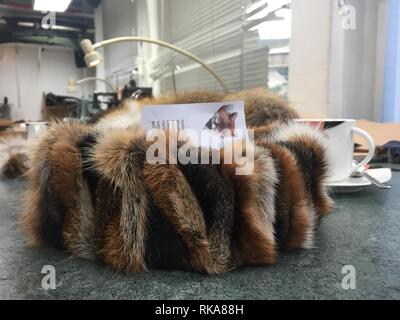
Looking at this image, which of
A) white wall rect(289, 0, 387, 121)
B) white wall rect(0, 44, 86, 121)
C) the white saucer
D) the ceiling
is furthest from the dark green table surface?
white wall rect(0, 44, 86, 121)

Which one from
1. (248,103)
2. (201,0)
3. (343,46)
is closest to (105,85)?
(201,0)

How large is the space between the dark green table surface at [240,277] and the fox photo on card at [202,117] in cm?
22

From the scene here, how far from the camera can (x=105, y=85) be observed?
242 centimetres

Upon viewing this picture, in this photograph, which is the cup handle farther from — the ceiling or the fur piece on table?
the ceiling

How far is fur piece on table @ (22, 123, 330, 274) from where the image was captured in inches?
12.1

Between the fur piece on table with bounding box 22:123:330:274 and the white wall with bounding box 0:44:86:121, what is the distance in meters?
2.14

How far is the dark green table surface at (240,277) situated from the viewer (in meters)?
0.28

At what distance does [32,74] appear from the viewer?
232 cm

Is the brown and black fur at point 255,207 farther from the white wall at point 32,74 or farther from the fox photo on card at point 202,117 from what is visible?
the white wall at point 32,74

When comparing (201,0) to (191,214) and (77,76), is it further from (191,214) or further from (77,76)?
(191,214)

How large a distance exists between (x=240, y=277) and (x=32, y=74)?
2.47 m

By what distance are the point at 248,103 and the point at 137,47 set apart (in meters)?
2.11

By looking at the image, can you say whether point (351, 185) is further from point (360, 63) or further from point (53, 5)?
point (53, 5)

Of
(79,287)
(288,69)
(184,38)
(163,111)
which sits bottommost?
(79,287)
